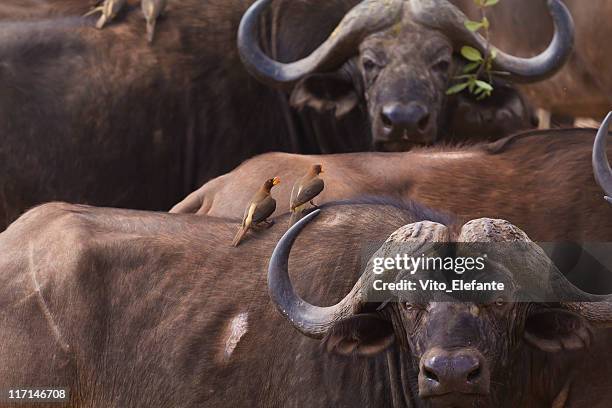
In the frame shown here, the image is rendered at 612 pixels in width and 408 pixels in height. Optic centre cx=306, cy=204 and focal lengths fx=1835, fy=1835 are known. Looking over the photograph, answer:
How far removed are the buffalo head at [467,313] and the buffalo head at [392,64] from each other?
300 cm

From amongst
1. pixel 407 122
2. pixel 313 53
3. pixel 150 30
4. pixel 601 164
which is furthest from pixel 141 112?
pixel 601 164

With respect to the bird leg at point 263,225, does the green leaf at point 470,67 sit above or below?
below

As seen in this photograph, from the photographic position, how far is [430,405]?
6883mm

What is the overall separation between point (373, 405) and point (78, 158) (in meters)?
4.05

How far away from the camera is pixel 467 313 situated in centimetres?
648

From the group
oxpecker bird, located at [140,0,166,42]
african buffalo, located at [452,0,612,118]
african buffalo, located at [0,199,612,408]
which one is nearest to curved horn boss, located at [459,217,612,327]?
african buffalo, located at [0,199,612,408]

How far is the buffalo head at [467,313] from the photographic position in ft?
21.3

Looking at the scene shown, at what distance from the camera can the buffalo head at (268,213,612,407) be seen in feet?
21.3

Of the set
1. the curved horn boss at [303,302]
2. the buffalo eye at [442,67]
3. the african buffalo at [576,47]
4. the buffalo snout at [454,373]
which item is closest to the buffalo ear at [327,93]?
the buffalo eye at [442,67]

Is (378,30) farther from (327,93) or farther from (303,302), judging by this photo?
(303,302)

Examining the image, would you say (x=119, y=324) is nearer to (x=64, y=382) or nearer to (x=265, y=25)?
(x=64, y=382)

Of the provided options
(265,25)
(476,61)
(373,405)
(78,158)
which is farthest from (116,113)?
(373,405)

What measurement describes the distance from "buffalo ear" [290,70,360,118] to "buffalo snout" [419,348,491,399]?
4.28m

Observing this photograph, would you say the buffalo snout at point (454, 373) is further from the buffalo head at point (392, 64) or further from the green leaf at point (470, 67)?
the green leaf at point (470, 67)
